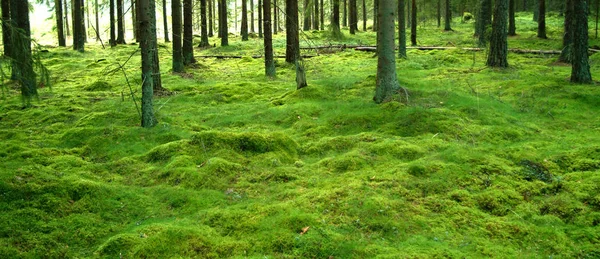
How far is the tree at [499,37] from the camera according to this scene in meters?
14.4

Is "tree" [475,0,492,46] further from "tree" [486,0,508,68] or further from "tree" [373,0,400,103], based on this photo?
"tree" [373,0,400,103]

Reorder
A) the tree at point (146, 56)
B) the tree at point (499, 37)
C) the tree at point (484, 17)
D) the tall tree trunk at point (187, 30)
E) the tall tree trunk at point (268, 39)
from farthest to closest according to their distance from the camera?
the tree at point (484, 17)
the tall tree trunk at point (187, 30)
the tall tree trunk at point (268, 39)
the tree at point (499, 37)
the tree at point (146, 56)

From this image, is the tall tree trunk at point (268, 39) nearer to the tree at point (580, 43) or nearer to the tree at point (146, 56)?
the tree at point (146, 56)

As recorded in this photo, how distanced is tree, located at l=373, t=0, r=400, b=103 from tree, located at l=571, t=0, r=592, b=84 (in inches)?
208

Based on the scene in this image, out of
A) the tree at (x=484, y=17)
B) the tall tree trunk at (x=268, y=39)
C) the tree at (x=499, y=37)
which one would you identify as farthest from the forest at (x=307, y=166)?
the tree at (x=484, y=17)

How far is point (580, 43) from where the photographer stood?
445 inches

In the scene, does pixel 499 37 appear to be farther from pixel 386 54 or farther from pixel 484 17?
pixel 484 17

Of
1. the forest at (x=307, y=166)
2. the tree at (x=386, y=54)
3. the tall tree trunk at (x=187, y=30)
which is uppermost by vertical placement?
the tall tree trunk at (x=187, y=30)

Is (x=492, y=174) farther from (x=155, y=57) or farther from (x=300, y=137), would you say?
(x=155, y=57)

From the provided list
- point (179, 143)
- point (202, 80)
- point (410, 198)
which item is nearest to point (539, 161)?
point (410, 198)

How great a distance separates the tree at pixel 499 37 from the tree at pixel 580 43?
3.02 metres

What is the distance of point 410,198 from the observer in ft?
19.0

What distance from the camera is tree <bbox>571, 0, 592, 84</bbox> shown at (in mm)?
11117

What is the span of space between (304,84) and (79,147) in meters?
5.87
